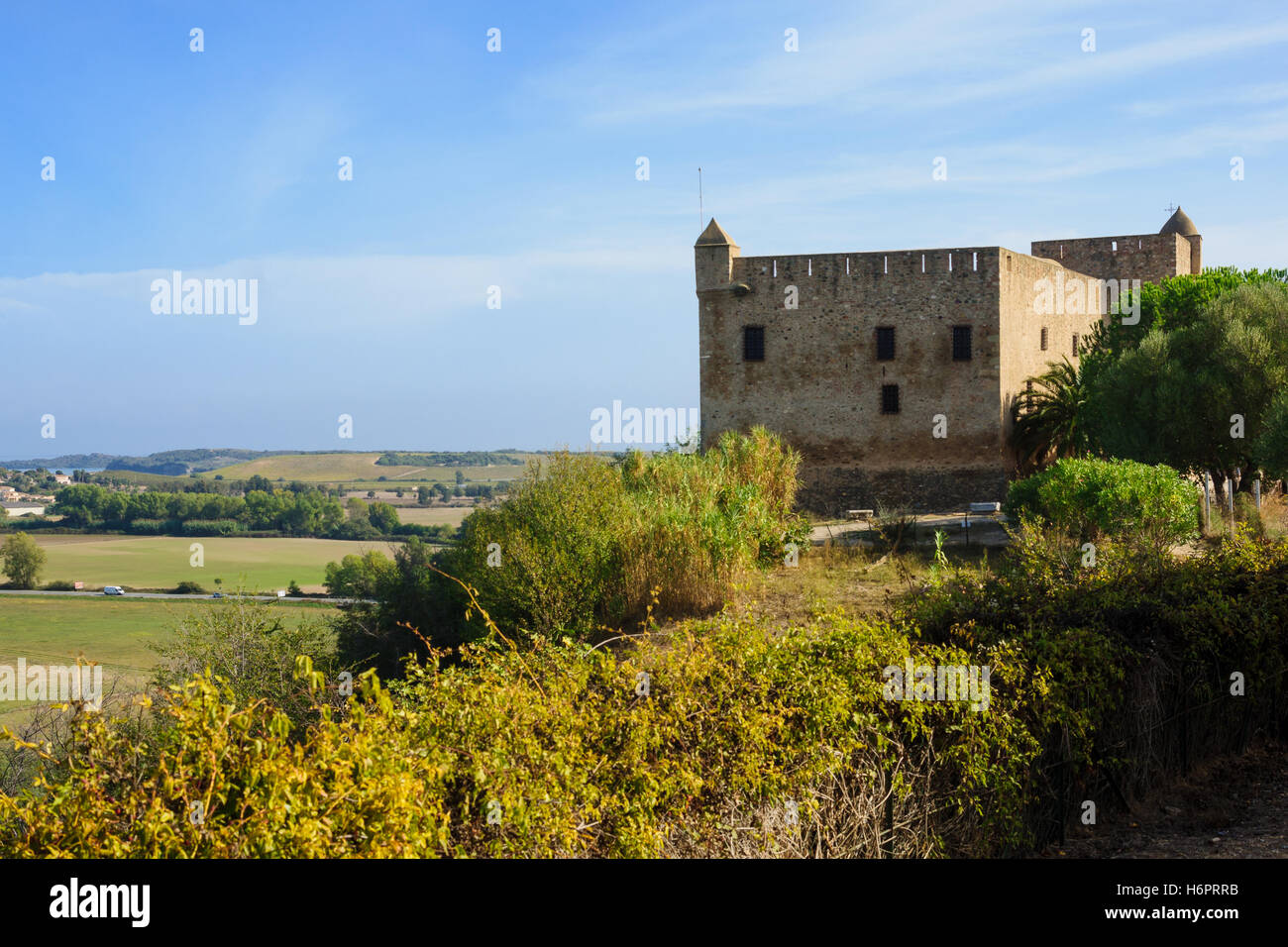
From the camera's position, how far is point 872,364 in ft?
82.9

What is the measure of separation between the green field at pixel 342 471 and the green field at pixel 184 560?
4135 centimetres

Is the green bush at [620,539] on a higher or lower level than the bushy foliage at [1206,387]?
lower

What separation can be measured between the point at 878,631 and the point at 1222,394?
15.6 meters

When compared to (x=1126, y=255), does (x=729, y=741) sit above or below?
below

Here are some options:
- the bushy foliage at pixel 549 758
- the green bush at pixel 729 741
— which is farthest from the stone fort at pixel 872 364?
the bushy foliage at pixel 549 758

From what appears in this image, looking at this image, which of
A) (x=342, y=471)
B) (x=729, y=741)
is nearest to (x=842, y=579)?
(x=729, y=741)

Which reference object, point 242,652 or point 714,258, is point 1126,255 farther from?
point 242,652

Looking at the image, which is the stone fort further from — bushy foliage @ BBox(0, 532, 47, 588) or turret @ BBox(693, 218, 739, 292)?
bushy foliage @ BBox(0, 532, 47, 588)

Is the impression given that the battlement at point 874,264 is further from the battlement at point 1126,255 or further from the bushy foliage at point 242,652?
the bushy foliage at point 242,652

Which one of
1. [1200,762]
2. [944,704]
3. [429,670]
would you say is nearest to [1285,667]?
[1200,762]

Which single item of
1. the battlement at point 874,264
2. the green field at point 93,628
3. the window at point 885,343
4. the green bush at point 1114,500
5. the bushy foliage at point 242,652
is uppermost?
the battlement at point 874,264

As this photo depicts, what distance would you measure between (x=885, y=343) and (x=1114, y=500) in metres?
10.4

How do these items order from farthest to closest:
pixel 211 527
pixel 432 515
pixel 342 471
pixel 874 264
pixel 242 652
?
pixel 342 471
pixel 432 515
pixel 211 527
pixel 874 264
pixel 242 652

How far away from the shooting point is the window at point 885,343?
Answer: 82.6 ft
